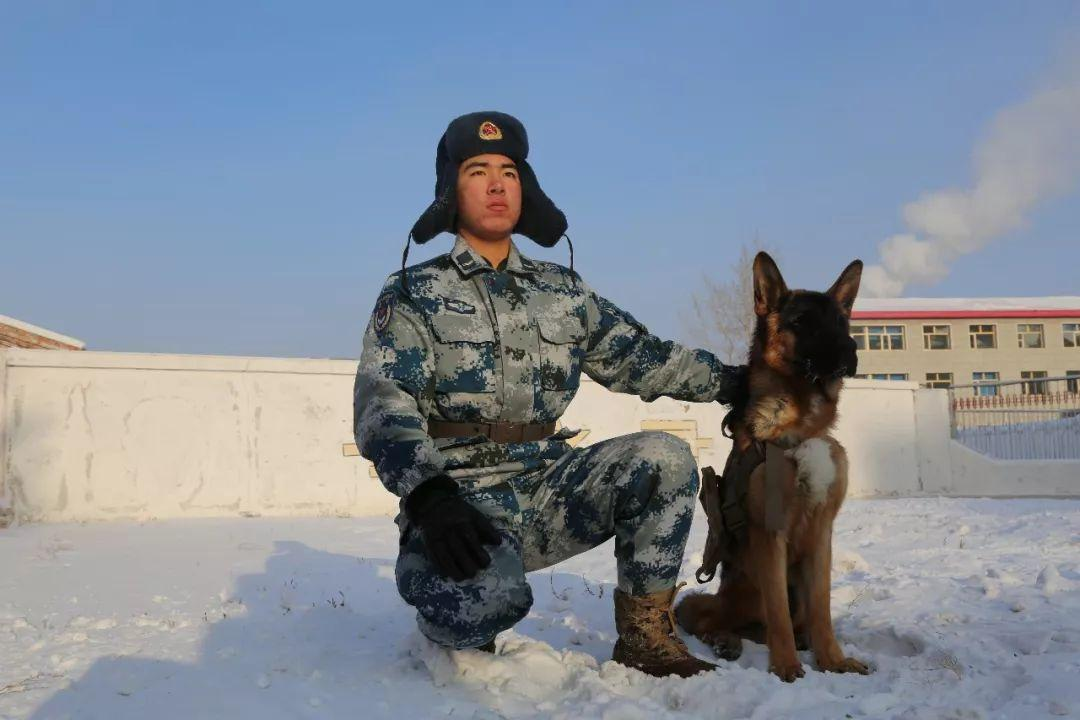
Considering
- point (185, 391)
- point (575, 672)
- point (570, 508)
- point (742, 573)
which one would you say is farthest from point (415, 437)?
point (185, 391)

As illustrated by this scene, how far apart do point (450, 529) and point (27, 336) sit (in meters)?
12.5

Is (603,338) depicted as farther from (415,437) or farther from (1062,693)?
(1062,693)

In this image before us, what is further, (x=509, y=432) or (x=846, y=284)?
(x=846, y=284)

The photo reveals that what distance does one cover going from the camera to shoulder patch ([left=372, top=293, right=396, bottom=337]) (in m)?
2.89

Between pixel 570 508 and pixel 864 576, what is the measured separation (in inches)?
103

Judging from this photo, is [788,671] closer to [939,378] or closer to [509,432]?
[509,432]

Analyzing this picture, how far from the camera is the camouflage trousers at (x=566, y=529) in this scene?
2.64 metres

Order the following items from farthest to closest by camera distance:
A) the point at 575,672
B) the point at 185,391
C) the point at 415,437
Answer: the point at 185,391 → the point at 575,672 → the point at 415,437

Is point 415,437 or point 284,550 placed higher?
point 415,437

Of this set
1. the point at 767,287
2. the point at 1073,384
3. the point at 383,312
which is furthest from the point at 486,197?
the point at 1073,384

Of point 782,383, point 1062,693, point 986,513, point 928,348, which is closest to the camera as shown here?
point 1062,693

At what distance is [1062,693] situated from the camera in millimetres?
2367

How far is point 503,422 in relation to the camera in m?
2.97

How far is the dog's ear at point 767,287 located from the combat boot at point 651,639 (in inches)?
49.1
